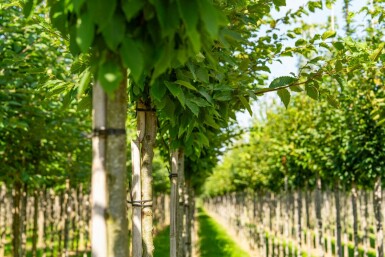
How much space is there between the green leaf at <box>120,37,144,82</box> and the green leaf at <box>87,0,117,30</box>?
10 cm

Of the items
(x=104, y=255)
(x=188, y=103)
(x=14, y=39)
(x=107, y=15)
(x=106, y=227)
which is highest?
(x=14, y=39)

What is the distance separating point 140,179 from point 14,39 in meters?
4.85

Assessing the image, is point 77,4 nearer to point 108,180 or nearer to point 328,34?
point 108,180

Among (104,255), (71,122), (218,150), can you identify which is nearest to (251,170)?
(218,150)

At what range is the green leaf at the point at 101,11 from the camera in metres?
1.38

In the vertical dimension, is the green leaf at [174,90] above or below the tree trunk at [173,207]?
above

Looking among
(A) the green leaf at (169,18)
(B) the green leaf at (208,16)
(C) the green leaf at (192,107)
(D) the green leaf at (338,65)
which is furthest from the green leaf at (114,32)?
(D) the green leaf at (338,65)

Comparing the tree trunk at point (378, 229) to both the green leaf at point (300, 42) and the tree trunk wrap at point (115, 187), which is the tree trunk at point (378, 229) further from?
the tree trunk wrap at point (115, 187)

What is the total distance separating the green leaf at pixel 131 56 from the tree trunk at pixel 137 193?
1435 mm

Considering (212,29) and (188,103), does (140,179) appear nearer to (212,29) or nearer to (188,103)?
(188,103)

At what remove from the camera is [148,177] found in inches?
114

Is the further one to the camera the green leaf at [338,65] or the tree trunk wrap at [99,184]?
the green leaf at [338,65]

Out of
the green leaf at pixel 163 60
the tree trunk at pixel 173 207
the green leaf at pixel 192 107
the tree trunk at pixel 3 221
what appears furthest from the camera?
the tree trunk at pixel 3 221

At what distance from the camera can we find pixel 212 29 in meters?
1.38
